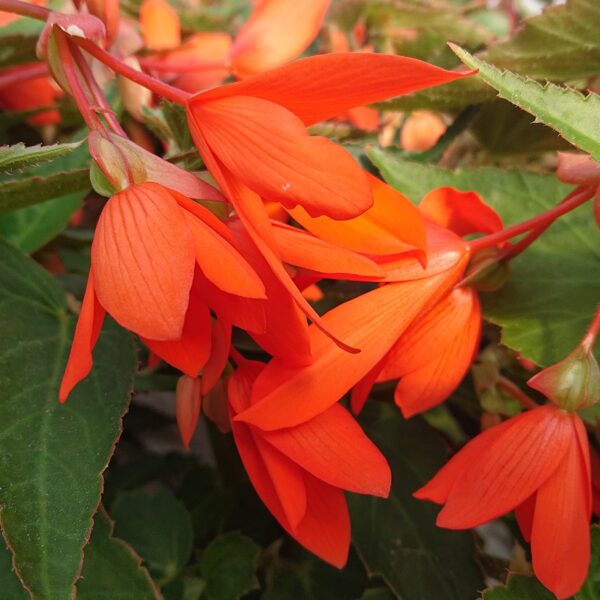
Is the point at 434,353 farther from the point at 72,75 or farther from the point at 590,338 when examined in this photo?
the point at 72,75

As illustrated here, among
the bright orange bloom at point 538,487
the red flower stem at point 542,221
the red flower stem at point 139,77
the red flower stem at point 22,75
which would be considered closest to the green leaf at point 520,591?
the bright orange bloom at point 538,487

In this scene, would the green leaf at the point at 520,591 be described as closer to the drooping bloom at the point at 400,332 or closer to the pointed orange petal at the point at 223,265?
the drooping bloom at the point at 400,332

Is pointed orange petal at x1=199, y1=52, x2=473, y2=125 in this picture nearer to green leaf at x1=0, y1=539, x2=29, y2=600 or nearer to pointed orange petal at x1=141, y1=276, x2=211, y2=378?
pointed orange petal at x1=141, y1=276, x2=211, y2=378

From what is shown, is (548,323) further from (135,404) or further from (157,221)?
(135,404)

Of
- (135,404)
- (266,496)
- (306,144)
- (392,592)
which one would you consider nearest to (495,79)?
(306,144)

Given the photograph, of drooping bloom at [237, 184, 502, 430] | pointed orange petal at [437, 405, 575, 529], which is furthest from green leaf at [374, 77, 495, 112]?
pointed orange petal at [437, 405, 575, 529]
